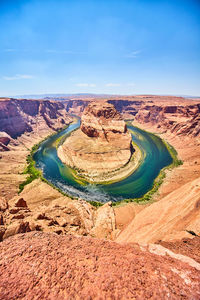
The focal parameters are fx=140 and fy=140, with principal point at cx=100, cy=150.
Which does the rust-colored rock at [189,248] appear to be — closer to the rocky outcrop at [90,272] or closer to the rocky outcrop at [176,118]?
the rocky outcrop at [90,272]

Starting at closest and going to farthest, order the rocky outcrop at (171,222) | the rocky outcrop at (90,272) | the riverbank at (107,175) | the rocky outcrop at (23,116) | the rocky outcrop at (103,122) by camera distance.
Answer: the rocky outcrop at (90,272), the rocky outcrop at (171,222), the riverbank at (107,175), the rocky outcrop at (103,122), the rocky outcrop at (23,116)

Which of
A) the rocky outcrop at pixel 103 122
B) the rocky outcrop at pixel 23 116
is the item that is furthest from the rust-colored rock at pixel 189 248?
the rocky outcrop at pixel 23 116

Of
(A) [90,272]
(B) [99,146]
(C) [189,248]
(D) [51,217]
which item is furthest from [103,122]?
(A) [90,272]

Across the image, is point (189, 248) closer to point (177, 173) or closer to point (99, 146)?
point (177, 173)

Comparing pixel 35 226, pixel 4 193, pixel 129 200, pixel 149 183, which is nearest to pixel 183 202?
pixel 129 200

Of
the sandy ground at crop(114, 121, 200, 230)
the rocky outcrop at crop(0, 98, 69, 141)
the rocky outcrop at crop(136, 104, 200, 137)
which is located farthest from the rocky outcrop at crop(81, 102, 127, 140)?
the rocky outcrop at crop(0, 98, 69, 141)

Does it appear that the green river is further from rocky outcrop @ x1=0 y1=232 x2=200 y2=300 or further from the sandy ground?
rocky outcrop @ x1=0 y1=232 x2=200 y2=300

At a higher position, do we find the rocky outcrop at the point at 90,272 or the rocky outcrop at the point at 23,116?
the rocky outcrop at the point at 23,116

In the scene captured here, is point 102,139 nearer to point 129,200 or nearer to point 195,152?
point 129,200
